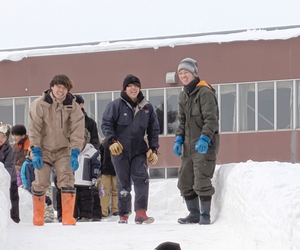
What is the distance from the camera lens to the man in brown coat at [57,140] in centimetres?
657

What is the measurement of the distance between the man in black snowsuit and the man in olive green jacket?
1.34 ft

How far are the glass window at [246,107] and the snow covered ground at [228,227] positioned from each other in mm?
12596

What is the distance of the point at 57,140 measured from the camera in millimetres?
6625

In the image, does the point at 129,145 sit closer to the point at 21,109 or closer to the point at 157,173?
the point at 157,173

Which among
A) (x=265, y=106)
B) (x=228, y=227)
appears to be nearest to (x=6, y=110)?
(x=265, y=106)

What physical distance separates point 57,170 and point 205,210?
5.27 ft

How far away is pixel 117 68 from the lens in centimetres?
2006

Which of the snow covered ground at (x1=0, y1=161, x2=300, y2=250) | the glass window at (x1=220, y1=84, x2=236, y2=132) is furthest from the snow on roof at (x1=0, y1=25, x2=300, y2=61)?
the snow covered ground at (x1=0, y1=161, x2=300, y2=250)

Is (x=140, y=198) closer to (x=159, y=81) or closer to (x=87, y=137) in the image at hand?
(x=87, y=137)

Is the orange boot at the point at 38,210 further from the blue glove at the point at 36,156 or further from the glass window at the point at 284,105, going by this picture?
the glass window at the point at 284,105

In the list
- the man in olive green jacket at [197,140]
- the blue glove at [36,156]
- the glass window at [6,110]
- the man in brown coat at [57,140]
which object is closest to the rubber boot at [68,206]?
the man in brown coat at [57,140]

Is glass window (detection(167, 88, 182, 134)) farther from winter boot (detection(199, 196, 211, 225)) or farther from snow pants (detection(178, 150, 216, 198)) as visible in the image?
winter boot (detection(199, 196, 211, 225))

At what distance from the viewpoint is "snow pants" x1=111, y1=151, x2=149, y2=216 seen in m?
6.93

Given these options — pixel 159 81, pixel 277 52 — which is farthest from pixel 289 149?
pixel 159 81
